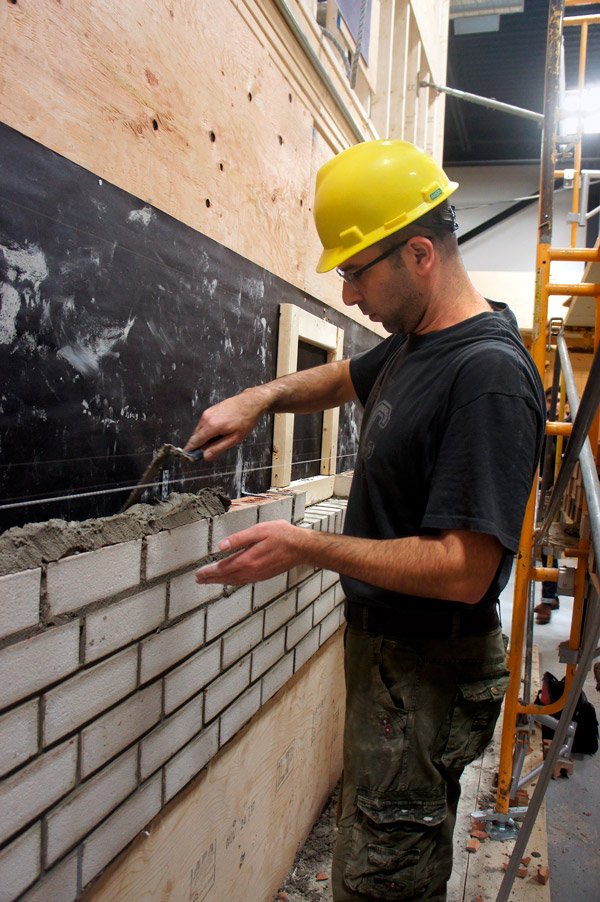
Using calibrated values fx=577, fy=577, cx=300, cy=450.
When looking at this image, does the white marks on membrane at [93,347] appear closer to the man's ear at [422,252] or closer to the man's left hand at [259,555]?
the man's left hand at [259,555]

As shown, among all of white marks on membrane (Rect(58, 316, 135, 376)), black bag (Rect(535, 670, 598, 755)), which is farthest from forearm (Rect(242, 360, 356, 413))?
black bag (Rect(535, 670, 598, 755))

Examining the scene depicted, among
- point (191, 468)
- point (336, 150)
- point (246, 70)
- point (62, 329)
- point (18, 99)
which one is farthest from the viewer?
point (336, 150)

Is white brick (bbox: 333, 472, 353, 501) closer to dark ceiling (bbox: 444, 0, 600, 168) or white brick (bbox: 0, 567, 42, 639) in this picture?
white brick (bbox: 0, 567, 42, 639)

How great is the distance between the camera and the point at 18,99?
1.03m

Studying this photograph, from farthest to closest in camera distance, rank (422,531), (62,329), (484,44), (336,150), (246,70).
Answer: (484,44) → (336,150) → (246,70) → (422,531) → (62,329)

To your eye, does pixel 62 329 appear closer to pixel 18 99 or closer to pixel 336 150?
pixel 18 99

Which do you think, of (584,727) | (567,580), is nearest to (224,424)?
(567,580)

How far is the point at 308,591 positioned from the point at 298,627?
15 centimetres

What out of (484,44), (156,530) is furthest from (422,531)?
(484,44)

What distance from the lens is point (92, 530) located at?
3.82 ft

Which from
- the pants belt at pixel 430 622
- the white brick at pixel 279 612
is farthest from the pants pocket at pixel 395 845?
the white brick at pixel 279 612

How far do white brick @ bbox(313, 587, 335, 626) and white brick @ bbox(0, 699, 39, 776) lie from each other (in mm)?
1548

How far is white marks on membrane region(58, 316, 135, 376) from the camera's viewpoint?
1.21 m

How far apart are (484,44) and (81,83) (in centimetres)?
793
